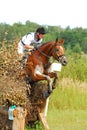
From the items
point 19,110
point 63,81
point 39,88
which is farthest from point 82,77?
point 19,110

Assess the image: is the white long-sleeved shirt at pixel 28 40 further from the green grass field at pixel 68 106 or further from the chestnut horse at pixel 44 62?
the green grass field at pixel 68 106

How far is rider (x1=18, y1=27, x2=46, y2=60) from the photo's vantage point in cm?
1199

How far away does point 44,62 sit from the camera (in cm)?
1180

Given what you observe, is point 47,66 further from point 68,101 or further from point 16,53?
point 68,101

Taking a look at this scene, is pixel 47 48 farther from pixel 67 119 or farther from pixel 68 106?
pixel 68 106

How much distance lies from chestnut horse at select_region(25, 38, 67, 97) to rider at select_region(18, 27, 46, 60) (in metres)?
0.26

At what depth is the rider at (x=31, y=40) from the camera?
1199 cm

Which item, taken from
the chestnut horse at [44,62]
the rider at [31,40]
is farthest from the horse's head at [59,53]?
the rider at [31,40]

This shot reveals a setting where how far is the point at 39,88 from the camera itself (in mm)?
11867

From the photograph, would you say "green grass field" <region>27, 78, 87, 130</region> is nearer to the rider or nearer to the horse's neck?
the horse's neck

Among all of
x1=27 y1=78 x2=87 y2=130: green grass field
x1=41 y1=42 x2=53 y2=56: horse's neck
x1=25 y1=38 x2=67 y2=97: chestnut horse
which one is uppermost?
x1=41 y1=42 x2=53 y2=56: horse's neck

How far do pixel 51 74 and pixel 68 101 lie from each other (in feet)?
16.1

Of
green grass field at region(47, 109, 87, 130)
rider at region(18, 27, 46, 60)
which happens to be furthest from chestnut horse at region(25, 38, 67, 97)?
green grass field at region(47, 109, 87, 130)

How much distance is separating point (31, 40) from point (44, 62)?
74cm
